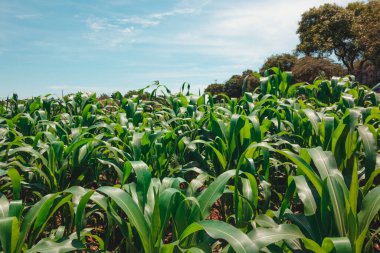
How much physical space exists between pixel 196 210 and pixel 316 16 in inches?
1234

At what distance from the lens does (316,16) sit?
92.6 feet

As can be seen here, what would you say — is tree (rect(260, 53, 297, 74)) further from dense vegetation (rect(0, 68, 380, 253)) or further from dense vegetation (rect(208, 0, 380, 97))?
dense vegetation (rect(0, 68, 380, 253))

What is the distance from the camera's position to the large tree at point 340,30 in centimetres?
2526

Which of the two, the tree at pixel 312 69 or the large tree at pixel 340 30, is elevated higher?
the large tree at pixel 340 30

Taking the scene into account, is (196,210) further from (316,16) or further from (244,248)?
(316,16)

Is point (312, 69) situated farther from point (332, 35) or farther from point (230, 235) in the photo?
point (230, 235)

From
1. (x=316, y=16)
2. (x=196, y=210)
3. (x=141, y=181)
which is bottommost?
(x=196, y=210)

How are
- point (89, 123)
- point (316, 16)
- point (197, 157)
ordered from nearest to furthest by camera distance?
point (197, 157) < point (89, 123) < point (316, 16)

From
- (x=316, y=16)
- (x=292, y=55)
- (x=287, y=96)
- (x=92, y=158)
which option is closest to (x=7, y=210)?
(x=92, y=158)

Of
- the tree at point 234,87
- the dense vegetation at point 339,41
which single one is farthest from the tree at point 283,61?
the tree at point 234,87

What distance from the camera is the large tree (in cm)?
2526

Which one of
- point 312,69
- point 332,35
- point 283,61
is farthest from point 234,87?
point 312,69

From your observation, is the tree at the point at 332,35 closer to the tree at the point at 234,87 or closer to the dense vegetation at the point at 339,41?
the dense vegetation at the point at 339,41

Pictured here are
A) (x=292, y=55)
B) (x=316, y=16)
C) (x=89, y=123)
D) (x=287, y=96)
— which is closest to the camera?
(x=89, y=123)
